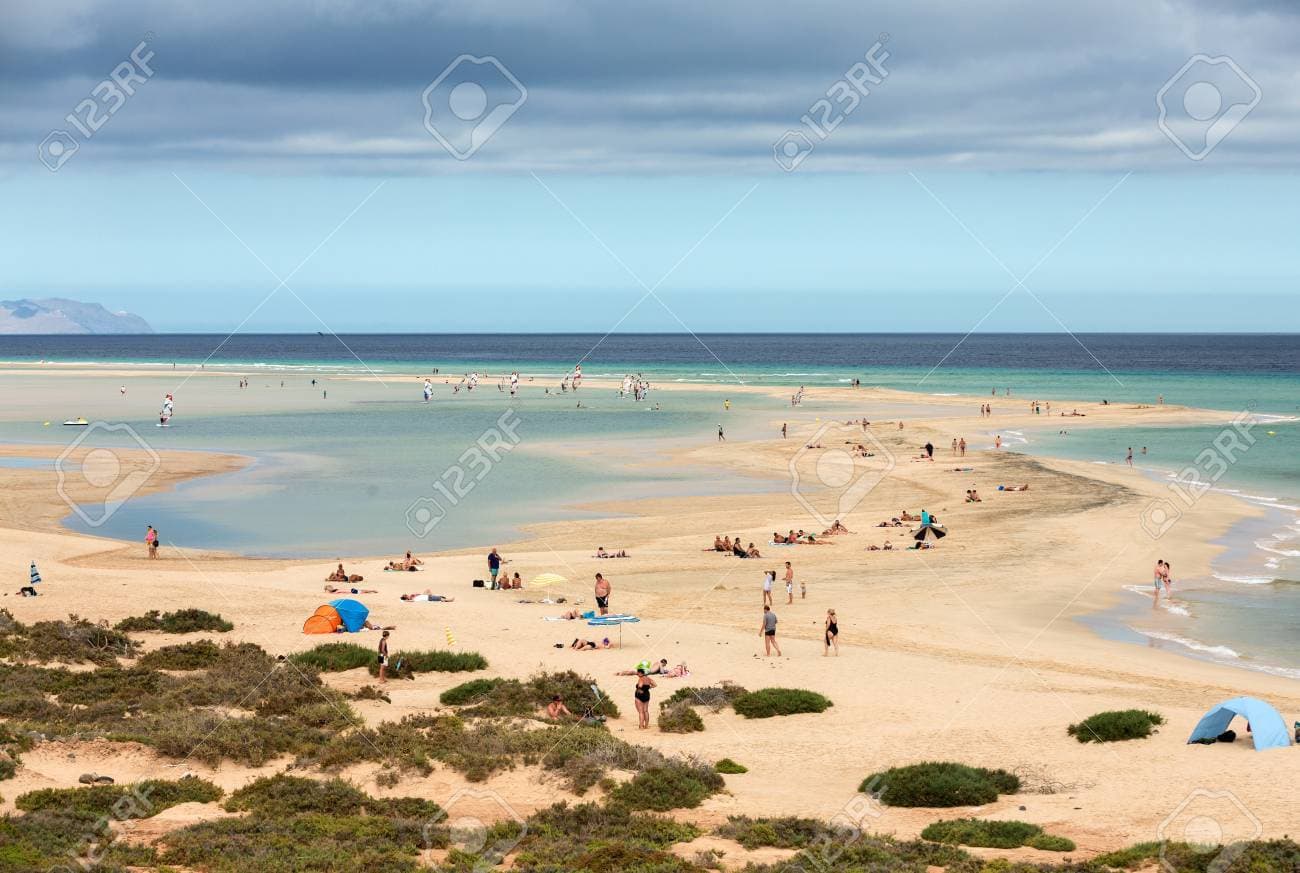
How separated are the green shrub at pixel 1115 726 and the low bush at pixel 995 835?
423 cm

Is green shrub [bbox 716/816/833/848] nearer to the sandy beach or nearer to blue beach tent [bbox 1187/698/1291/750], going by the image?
the sandy beach

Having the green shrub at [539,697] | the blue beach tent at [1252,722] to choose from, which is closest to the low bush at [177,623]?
the green shrub at [539,697]

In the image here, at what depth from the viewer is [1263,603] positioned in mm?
32688

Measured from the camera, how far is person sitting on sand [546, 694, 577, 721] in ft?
72.1

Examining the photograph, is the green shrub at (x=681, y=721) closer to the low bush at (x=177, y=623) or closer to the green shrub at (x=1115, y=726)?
the green shrub at (x=1115, y=726)

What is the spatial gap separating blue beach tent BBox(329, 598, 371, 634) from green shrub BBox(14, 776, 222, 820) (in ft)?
34.1

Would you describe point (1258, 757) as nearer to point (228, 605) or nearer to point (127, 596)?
point (228, 605)

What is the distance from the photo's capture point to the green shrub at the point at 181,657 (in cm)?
2467

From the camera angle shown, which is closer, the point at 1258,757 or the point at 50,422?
the point at 1258,757

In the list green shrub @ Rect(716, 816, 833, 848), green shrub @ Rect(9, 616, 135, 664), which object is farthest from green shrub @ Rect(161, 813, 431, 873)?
green shrub @ Rect(9, 616, 135, 664)

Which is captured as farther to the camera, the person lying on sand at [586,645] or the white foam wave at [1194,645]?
the white foam wave at [1194,645]

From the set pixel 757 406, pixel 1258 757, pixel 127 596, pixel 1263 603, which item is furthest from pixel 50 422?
pixel 1258 757

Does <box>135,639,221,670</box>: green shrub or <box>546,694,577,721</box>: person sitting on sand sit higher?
<box>135,639,221,670</box>: green shrub

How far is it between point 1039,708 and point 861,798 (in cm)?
583
